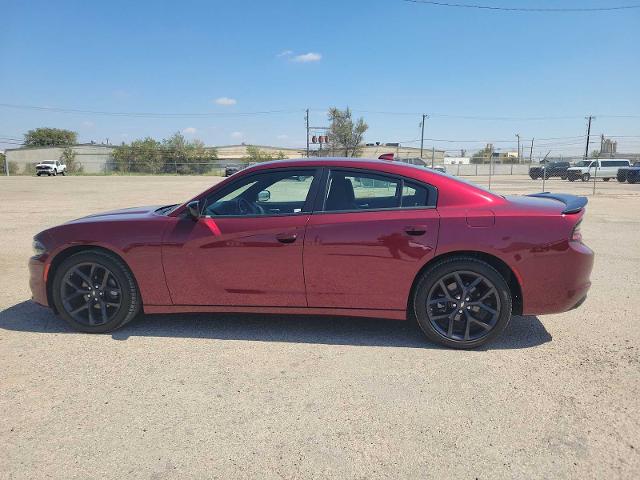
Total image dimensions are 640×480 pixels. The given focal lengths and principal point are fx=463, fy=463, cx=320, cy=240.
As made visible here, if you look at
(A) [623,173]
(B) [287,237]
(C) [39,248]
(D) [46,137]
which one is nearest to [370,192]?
(B) [287,237]

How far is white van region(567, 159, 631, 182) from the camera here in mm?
37594

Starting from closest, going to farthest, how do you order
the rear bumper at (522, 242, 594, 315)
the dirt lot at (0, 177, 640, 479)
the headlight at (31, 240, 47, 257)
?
the dirt lot at (0, 177, 640, 479) → the rear bumper at (522, 242, 594, 315) → the headlight at (31, 240, 47, 257)

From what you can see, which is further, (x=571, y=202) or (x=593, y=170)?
(x=593, y=170)

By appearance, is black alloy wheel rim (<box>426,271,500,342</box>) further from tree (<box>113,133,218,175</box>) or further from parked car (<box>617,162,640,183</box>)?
tree (<box>113,133,218,175</box>)

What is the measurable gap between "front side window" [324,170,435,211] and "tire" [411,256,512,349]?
22.8 inches

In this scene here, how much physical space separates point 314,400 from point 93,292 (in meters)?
2.28

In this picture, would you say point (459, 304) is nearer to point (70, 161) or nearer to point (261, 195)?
point (261, 195)

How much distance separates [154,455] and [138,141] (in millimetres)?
70668

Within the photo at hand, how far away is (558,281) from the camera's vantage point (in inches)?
141

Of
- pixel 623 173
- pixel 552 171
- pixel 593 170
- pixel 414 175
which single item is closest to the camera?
pixel 414 175

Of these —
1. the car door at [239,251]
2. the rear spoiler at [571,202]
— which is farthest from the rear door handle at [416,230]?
the rear spoiler at [571,202]

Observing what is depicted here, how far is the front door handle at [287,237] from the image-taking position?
3.70m

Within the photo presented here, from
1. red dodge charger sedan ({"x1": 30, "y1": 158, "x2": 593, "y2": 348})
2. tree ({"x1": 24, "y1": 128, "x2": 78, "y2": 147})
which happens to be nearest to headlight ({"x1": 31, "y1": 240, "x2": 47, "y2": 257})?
red dodge charger sedan ({"x1": 30, "y1": 158, "x2": 593, "y2": 348})

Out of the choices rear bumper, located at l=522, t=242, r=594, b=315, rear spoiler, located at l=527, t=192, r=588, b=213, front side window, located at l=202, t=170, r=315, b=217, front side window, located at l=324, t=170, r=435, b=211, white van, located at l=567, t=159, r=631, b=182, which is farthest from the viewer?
white van, located at l=567, t=159, r=631, b=182
